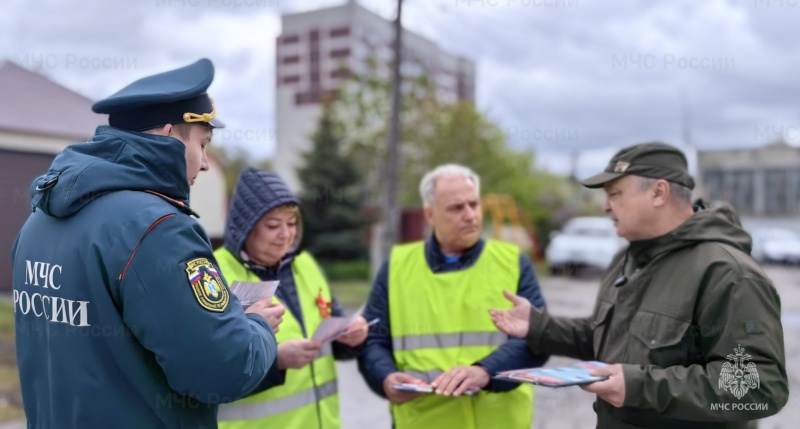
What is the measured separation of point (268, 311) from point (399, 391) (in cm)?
106

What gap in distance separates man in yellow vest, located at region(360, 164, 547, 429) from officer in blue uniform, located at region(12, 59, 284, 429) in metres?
1.32

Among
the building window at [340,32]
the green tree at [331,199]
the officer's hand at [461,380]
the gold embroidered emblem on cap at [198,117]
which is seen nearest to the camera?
the gold embroidered emblem on cap at [198,117]

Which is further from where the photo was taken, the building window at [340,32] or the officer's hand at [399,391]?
the building window at [340,32]

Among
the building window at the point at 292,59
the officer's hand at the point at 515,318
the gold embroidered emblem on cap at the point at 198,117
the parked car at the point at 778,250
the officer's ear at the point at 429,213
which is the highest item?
the building window at the point at 292,59

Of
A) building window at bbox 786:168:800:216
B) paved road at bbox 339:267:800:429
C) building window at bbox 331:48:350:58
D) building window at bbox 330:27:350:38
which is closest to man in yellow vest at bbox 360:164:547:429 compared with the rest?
paved road at bbox 339:267:800:429

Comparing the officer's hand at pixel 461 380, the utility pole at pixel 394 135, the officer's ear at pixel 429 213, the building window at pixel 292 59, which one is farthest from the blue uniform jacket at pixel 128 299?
the building window at pixel 292 59

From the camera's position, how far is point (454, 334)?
117 inches

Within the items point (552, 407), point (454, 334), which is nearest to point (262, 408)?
point (454, 334)

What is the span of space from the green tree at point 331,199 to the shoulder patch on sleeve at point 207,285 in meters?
15.8

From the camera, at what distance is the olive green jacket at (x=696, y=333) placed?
2.09 metres

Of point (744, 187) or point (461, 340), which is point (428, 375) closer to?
point (461, 340)

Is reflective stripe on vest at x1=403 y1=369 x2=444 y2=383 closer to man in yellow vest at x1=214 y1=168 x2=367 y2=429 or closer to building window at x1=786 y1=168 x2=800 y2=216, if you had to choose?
man in yellow vest at x1=214 y1=168 x2=367 y2=429

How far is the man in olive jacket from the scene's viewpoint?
2098 millimetres

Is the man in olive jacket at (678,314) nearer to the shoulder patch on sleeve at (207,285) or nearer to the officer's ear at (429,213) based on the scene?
the officer's ear at (429,213)
